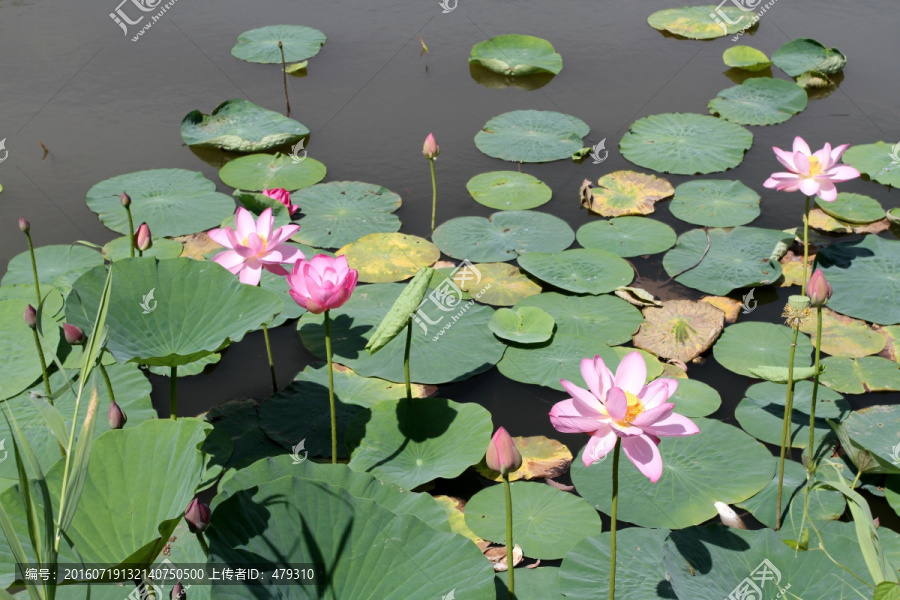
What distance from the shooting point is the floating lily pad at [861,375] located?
3.24m

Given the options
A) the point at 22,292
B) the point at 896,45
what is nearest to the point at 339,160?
the point at 22,292

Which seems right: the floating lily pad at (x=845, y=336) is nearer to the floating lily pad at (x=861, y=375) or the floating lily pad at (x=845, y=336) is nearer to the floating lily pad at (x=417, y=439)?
the floating lily pad at (x=861, y=375)

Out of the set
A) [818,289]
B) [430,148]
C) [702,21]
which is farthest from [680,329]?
[702,21]

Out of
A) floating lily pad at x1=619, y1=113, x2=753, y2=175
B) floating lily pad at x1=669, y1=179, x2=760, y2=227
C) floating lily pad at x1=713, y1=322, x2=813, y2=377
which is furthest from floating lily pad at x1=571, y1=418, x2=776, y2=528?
floating lily pad at x1=619, y1=113, x2=753, y2=175

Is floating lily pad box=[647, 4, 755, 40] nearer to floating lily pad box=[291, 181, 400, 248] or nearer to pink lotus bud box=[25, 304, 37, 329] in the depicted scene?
floating lily pad box=[291, 181, 400, 248]

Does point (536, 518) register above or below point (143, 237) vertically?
below

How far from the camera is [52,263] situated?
3783 millimetres

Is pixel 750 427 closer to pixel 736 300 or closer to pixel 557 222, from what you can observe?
pixel 736 300

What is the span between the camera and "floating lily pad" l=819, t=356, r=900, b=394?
3.24 meters

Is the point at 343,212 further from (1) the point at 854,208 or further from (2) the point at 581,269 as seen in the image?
(1) the point at 854,208

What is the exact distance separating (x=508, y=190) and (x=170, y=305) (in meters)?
2.33

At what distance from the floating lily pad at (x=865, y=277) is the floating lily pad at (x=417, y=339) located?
5.77ft

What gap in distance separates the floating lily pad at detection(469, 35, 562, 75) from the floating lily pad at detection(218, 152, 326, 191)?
1958 millimetres

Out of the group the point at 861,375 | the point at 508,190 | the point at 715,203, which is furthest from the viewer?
the point at 508,190
